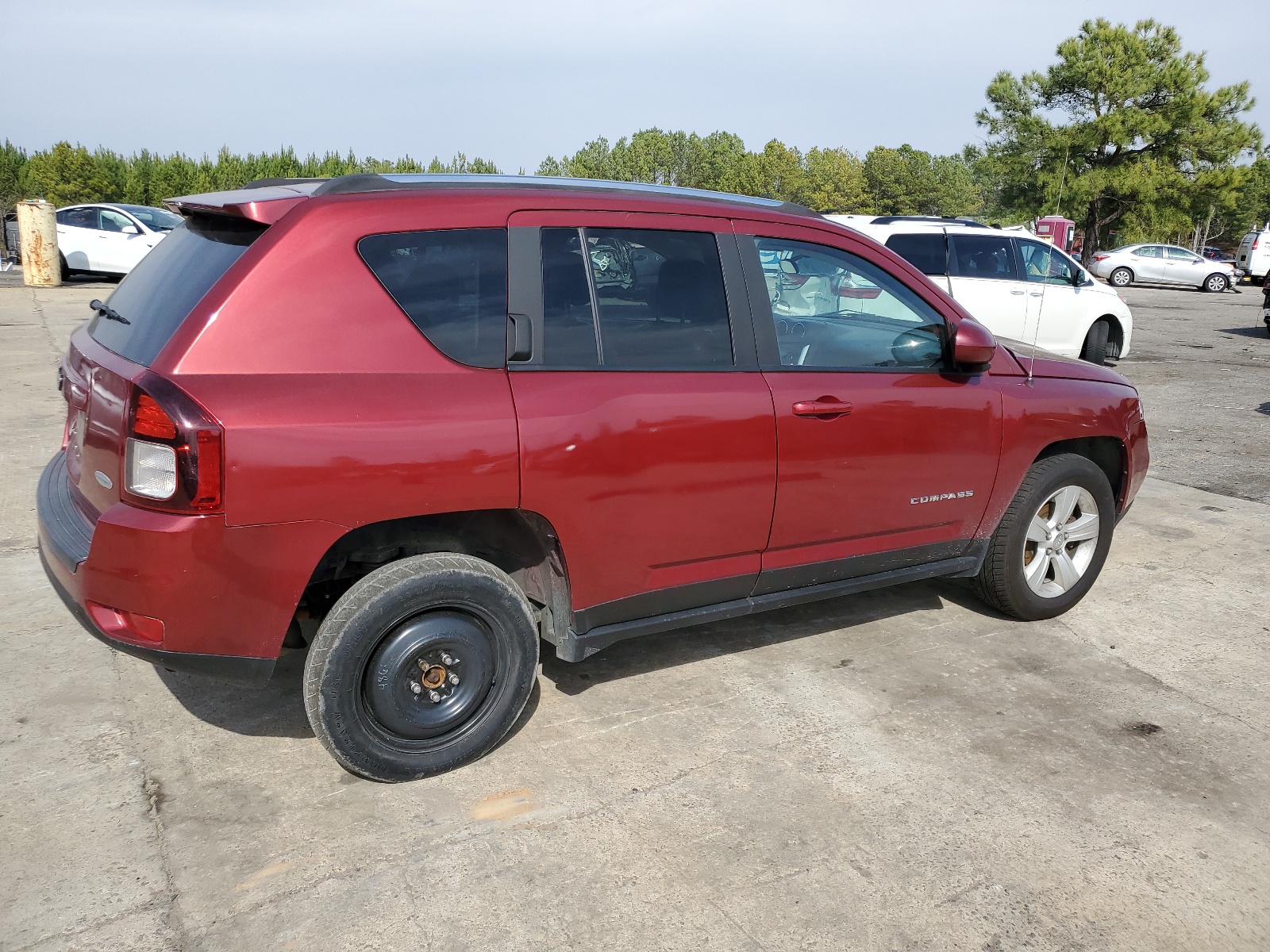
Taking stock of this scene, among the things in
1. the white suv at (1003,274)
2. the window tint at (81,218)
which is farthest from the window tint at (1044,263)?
the window tint at (81,218)

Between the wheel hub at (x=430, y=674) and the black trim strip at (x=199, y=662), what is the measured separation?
12.4 inches

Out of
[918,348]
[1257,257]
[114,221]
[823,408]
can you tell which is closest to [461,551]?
[823,408]

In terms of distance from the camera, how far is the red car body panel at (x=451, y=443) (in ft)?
9.26

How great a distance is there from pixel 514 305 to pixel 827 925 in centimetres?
197

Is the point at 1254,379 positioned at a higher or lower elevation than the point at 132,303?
lower

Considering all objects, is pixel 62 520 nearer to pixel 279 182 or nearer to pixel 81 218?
pixel 279 182

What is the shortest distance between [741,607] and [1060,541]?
1802 millimetres

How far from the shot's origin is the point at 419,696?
128 inches

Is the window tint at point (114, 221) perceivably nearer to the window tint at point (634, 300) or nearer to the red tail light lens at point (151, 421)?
the window tint at point (634, 300)

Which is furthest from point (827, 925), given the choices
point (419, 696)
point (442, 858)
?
point (419, 696)

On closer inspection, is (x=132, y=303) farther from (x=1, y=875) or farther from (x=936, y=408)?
(x=936, y=408)

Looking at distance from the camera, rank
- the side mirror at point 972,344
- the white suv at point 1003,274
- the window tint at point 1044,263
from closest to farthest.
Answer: the side mirror at point 972,344
the white suv at point 1003,274
the window tint at point 1044,263

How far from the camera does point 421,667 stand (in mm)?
3225

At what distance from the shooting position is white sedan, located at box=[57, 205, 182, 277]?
774 inches
